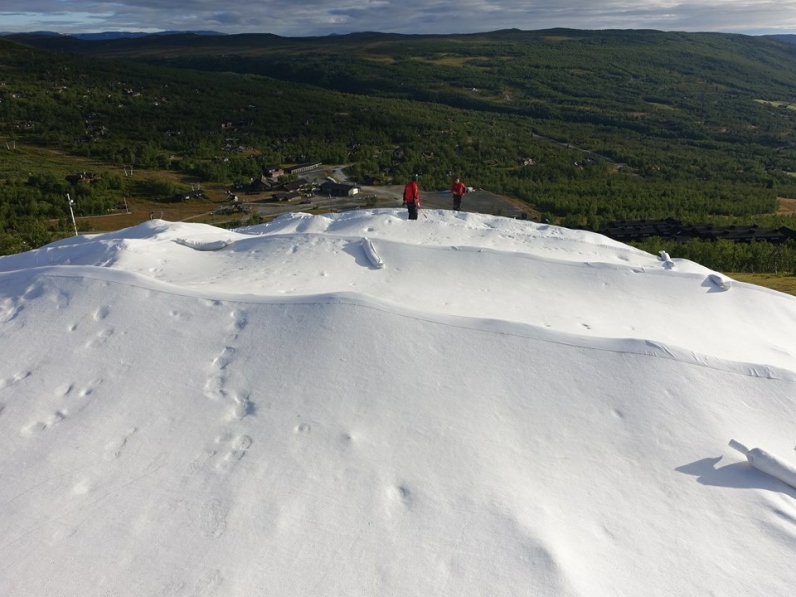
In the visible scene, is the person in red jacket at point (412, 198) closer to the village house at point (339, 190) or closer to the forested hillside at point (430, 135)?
the forested hillside at point (430, 135)

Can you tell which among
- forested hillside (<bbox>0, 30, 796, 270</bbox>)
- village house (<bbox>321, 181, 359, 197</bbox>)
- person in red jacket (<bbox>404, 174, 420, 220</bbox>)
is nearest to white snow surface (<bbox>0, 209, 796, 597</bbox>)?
person in red jacket (<bbox>404, 174, 420, 220</bbox>)

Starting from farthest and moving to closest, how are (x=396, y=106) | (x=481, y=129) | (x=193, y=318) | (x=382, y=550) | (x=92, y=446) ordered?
(x=396, y=106)
(x=481, y=129)
(x=193, y=318)
(x=92, y=446)
(x=382, y=550)

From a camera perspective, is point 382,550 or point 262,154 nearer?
point 382,550

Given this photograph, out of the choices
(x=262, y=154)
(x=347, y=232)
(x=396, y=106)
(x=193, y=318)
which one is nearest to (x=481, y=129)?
(x=396, y=106)

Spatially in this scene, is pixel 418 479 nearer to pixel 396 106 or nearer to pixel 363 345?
pixel 363 345

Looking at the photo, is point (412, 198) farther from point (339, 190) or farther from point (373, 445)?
point (339, 190)

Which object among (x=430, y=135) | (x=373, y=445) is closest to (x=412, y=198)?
(x=373, y=445)
